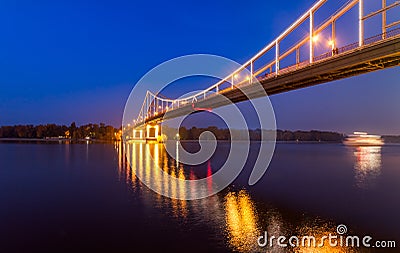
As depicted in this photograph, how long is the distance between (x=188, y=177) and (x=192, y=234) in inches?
357

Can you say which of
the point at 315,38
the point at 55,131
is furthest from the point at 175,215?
the point at 55,131

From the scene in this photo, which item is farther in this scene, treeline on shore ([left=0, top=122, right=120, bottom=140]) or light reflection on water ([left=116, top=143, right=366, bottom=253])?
treeline on shore ([left=0, top=122, right=120, bottom=140])

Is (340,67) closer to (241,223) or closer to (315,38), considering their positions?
(315,38)

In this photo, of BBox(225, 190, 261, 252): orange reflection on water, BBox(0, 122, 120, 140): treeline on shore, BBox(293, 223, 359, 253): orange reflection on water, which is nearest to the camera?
BBox(293, 223, 359, 253): orange reflection on water

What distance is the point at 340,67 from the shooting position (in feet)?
36.3

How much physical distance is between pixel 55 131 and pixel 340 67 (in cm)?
13523

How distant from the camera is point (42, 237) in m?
6.34

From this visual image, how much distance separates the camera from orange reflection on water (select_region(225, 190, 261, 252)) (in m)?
5.95

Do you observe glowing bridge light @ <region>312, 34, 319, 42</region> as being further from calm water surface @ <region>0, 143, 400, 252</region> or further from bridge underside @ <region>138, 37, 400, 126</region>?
calm water surface @ <region>0, 143, 400, 252</region>

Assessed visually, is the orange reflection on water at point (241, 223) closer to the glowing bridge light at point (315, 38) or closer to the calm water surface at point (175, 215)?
the calm water surface at point (175, 215)

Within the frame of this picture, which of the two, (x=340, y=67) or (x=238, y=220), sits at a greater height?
(x=340, y=67)

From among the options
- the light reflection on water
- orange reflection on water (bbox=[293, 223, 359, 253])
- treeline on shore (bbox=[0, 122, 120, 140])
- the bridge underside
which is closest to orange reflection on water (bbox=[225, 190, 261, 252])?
the light reflection on water

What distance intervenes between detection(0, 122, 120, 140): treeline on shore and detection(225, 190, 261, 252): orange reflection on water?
117676 millimetres

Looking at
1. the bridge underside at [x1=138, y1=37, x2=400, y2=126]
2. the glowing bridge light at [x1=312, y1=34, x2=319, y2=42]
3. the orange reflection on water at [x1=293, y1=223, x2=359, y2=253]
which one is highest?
the glowing bridge light at [x1=312, y1=34, x2=319, y2=42]
